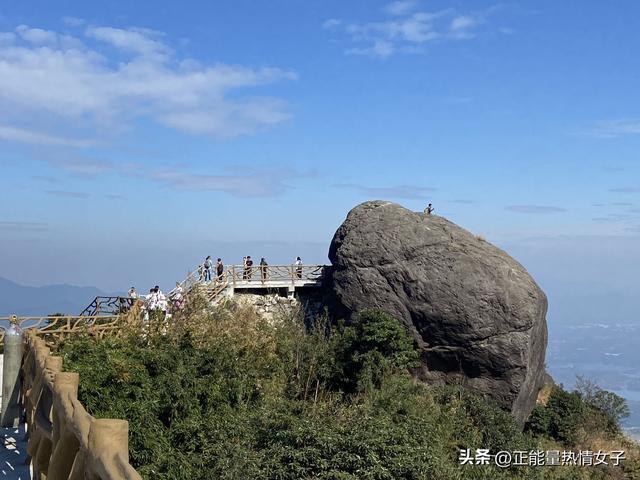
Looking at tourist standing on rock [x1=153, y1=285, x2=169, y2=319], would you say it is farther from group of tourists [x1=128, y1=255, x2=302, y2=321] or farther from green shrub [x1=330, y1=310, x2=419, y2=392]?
green shrub [x1=330, y1=310, x2=419, y2=392]

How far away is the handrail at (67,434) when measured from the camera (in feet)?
12.9

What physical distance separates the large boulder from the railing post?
1449cm

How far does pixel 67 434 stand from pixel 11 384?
581cm

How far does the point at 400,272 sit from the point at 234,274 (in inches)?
277

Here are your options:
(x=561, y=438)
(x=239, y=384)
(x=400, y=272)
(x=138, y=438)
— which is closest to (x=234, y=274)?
(x=400, y=272)

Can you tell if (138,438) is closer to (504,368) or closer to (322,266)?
(504,368)

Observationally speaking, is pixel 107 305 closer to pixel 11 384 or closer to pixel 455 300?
pixel 11 384

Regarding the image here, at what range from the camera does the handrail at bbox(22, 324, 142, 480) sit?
3.92 metres

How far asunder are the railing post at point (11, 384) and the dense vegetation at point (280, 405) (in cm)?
88

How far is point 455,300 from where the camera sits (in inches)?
861

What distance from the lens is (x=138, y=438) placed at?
974 centimetres

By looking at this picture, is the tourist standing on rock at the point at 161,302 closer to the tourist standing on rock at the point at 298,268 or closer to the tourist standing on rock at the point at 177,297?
the tourist standing on rock at the point at 177,297

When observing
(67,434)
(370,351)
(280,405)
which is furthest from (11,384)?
(370,351)

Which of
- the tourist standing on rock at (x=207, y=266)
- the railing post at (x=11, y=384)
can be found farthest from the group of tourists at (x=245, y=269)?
the railing post at (x=11, y=384)
